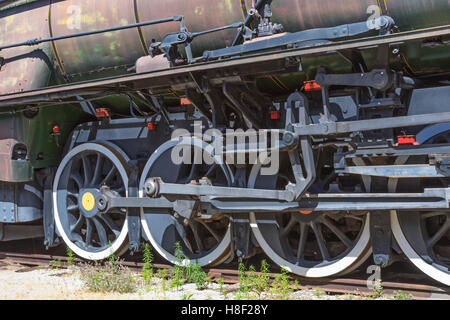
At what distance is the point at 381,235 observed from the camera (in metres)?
4.76

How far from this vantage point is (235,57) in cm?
482

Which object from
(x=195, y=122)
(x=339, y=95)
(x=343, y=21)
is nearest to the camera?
(x=343, y=21)

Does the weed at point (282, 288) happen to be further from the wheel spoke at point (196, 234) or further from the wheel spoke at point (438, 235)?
the wheel spoke at point (438, 235)

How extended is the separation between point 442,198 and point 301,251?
1462 millimetres

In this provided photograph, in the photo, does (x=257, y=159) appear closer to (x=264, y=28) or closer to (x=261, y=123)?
(x=261, y=123)

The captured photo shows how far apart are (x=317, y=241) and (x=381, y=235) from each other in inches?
28.7

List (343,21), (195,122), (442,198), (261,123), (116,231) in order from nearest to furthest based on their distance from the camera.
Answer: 1. (442,198)
2. (343,21)
3. (261,123)
4. (195,122)
5. (116,231)

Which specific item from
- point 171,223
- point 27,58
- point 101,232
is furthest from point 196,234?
point 27,58

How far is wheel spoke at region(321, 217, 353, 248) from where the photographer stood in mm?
5066

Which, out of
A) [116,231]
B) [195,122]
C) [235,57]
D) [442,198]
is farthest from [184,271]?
[442,198]

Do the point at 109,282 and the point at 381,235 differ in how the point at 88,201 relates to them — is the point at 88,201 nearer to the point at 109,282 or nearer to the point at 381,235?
the point at 109,282

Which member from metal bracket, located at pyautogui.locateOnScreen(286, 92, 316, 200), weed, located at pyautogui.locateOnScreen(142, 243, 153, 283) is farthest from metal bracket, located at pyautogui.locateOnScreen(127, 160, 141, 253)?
metal bracket, located at pyautogui.locateOnScreen(286, 92, 316, 200)

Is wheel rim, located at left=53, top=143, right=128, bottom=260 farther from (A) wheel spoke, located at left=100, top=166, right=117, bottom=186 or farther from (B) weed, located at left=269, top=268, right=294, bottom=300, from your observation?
(B) weed, located at left=269, top=268, right=294, bottom=300

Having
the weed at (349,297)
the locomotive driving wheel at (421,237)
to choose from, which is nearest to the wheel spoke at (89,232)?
the weed at (349,297)
